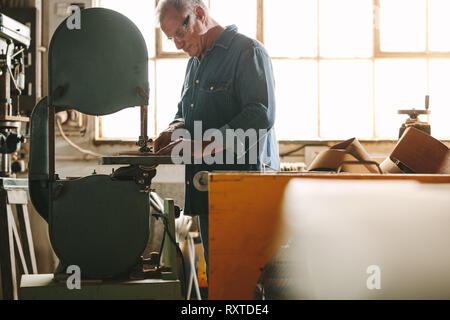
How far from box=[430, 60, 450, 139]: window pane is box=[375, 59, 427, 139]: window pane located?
7cm

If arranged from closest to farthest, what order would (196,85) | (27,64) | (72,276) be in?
(72,276), (196,85), (27,64)

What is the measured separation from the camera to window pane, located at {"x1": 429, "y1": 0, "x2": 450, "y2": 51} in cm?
348

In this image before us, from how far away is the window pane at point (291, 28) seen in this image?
11.5 feet

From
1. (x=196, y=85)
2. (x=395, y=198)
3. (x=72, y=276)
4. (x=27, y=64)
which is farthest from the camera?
(x=27, y=64)

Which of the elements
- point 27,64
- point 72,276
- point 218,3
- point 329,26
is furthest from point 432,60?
point 72,276

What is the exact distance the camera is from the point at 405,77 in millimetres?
3482

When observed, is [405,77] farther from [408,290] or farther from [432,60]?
[408,290]

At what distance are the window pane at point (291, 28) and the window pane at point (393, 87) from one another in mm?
526

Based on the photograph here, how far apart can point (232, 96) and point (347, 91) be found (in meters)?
2.00

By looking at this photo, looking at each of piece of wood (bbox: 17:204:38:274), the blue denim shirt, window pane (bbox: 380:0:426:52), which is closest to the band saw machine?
the blue denim shirt

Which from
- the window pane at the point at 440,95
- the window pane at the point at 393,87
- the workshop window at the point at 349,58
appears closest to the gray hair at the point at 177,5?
the workshop window at the point at 349,58

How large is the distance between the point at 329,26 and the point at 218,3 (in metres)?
0.82
